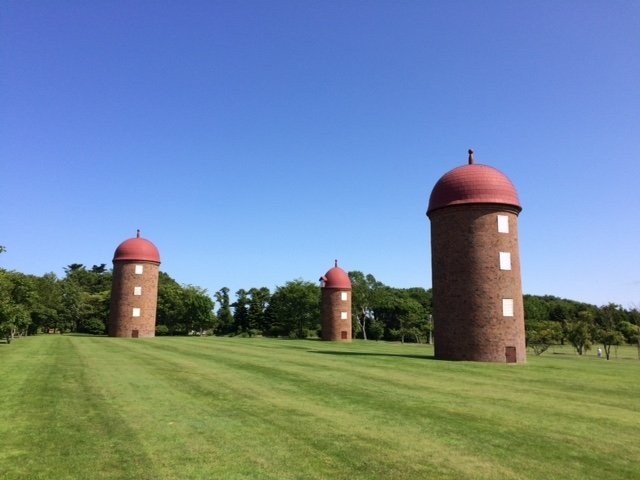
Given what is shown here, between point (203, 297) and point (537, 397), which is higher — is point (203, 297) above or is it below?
above

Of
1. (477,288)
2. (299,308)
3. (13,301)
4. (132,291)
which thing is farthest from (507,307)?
(299,308)

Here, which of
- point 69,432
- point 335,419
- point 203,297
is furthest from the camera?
point 203,297

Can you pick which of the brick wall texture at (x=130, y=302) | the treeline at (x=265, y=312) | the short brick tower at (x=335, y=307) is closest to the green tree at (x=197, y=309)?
the treeline at (x=265, y=312)

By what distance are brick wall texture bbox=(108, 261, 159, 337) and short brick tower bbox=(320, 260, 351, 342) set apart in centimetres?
2116

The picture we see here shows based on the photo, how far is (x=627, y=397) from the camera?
1416 centimetres

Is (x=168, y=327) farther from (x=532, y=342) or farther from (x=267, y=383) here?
(x=267, y=383)

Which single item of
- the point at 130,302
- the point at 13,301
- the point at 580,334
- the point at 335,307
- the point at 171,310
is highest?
the point at 130,302

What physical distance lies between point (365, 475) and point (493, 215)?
23.3 m

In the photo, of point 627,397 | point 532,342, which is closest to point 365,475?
point 627,397

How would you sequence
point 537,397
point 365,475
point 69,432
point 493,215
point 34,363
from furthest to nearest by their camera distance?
point 493,215 → point 34,363 → point 537,397 → point 69,432 → point 365,475

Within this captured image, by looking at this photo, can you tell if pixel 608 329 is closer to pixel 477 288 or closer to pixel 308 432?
pixel 477 288

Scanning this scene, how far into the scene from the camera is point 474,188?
27.8m

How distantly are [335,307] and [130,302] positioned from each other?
24.5 meters

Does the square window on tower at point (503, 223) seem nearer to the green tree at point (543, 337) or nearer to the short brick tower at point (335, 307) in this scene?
the green tree at point (543, 337)
